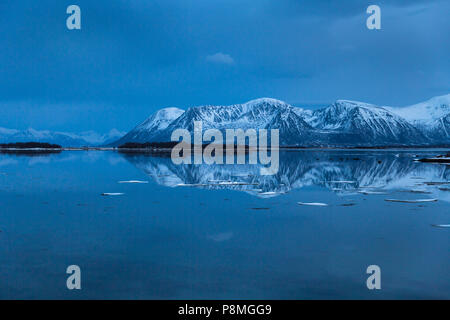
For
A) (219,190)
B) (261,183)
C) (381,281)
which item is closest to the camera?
(381,281)

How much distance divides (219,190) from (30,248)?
17.6m

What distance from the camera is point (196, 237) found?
15406 millimetres

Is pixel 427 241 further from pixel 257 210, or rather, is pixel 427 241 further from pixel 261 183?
pixel 261 183

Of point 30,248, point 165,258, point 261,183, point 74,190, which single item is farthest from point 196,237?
point 261,183
